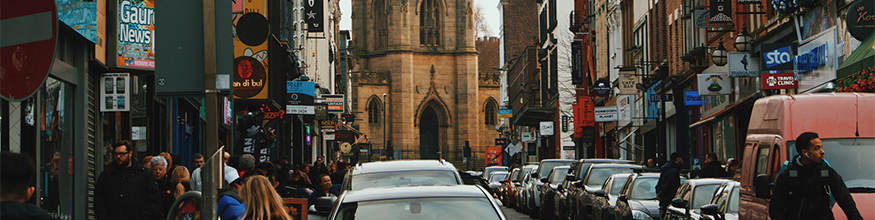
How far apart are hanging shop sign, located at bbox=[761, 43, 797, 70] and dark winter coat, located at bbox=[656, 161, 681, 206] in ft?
20.7

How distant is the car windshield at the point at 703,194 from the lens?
1187 centimetres

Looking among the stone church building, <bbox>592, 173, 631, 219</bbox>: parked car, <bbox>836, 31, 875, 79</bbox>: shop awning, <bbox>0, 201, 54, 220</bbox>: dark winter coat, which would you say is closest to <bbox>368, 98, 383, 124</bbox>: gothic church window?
the stone church building

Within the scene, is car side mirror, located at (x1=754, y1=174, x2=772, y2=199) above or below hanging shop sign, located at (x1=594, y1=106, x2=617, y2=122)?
below

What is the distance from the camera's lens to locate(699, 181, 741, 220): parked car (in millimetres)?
10594

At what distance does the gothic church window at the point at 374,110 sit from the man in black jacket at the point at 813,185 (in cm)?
9653

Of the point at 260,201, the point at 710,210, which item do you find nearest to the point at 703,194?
the point at 710,210

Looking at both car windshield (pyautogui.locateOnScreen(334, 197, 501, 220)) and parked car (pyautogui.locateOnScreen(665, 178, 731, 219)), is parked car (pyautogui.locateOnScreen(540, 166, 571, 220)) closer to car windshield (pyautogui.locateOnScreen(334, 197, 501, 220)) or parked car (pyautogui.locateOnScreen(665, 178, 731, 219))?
parked car (pyautogui.locateOnScreen(665, 178, 731, 219))

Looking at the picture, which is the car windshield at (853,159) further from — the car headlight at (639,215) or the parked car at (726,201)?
the car headlight at (639,215)

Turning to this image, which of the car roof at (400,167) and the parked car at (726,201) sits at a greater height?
the car roof at (400,167)

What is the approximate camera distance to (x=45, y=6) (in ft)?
11.2

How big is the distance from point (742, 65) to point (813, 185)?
15.5 m

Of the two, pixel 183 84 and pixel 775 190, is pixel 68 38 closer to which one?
pixel 183 84

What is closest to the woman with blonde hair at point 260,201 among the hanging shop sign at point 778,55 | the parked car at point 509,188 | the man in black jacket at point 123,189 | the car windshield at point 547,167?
the man in black jacket at point 123,189

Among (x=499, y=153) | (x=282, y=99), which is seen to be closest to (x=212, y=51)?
(x=282, y=99)
